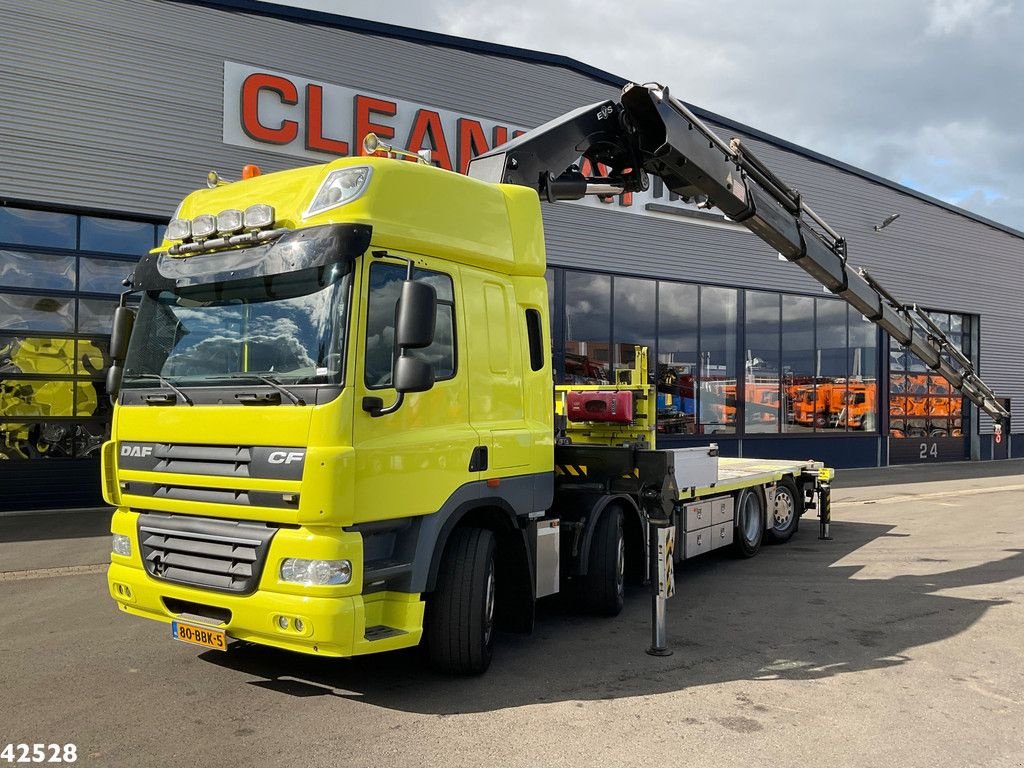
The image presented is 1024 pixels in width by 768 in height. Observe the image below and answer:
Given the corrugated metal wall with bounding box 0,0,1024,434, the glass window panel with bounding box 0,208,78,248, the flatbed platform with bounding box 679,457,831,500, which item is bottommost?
the flatbed platform with bounding box 679,457,831,500

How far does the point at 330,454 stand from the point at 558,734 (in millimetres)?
1964

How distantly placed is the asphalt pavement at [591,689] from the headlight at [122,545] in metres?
0.86

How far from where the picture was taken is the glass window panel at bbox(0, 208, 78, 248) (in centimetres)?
1234

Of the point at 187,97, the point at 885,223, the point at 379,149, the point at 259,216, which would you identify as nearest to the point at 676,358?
the point at 885,223

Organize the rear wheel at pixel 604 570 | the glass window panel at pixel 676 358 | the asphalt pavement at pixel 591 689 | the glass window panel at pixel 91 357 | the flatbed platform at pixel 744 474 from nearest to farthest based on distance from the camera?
1. the asphalt pavement at pixel 591 689
2. the rear wheel at pixel 604 570
3. the flatbed platform at pixel 744 474
4. the glass window panel at pixel 91 357
5. the glass window panel at pixel 676 358

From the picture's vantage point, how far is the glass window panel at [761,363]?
2127 centimetres

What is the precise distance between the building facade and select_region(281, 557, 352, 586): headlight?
1008 centimetres

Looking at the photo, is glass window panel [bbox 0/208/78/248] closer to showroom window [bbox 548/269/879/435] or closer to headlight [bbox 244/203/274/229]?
showroom window [bbox 548/269/879/435]

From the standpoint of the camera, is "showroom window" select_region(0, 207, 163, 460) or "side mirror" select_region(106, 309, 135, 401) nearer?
"side mirror" select_region(106, 309, 135, 401)

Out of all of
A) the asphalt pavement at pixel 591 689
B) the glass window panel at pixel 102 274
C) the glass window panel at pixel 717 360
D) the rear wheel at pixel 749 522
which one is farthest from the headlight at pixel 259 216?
the glass window panel at pixel 717 360

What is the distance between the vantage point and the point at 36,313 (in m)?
12.5

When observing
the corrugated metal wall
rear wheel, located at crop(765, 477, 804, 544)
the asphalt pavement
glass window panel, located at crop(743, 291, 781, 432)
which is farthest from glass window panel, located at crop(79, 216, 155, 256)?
glass window panel, located at crop(743, 291, 781, 432)

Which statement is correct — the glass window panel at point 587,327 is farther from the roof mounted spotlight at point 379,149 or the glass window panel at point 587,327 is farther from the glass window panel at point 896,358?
the roof mounted spotlight at point 379,149

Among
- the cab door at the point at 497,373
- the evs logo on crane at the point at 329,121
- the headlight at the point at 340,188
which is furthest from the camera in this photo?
the evs logo on crane at the point at 329,121
